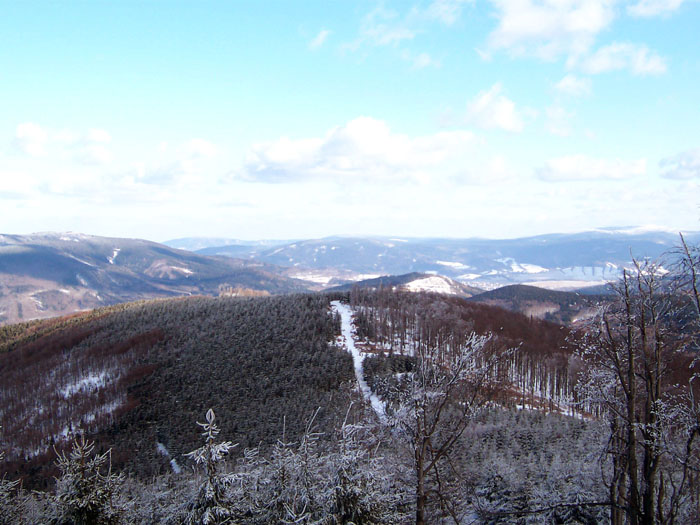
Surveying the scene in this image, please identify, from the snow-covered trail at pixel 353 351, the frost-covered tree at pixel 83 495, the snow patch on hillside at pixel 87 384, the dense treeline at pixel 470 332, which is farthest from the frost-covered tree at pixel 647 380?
the snow patch on hillside at pixel 87 384

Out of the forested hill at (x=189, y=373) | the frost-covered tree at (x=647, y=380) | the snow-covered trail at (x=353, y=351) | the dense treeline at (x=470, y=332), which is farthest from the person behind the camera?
the dense treeline at (x=470, y=332)

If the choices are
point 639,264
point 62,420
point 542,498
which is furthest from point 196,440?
point 639,264

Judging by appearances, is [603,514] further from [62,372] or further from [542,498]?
[62,372]

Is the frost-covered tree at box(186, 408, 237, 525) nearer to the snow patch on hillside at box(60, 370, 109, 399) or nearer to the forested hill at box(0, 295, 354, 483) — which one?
the forested hill at box(0, 295, 354, 483)

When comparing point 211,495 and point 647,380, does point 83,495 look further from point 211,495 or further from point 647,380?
point 647,380

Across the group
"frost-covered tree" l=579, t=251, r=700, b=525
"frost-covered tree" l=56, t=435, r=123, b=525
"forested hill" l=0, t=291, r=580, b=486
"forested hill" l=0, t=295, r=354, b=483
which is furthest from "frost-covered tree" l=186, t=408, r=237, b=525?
"forested hill" l=0, t=295, r=354, b=483

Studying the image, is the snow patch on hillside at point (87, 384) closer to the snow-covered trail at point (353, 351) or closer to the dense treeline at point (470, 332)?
the snow-covered trail at point (353, 351)

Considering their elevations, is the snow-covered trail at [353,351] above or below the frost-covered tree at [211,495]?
below
